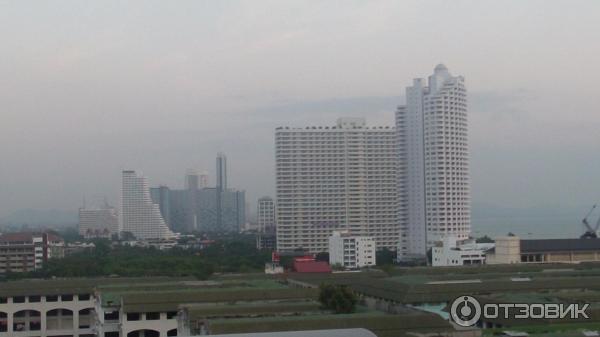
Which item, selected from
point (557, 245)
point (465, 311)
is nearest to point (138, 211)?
point (557, 245)

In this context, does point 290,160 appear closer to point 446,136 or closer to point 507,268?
point 446,136

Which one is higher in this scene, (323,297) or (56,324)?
(323,297)

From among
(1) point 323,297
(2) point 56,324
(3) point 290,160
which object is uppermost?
(3) point 290,160

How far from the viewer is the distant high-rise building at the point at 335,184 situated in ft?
155

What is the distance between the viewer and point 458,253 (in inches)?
1282

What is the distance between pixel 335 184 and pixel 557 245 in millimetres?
20955

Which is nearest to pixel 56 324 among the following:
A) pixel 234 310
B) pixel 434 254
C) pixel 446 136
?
pixel 234 310

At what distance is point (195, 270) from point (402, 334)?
19114 mm

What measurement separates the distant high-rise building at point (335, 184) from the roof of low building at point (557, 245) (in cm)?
1801

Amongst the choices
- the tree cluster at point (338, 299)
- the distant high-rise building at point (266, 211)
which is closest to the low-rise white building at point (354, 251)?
the tree cluster at point (338, 299)

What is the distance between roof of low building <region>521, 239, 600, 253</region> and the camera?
2831 cm

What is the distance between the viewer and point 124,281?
2178 cm

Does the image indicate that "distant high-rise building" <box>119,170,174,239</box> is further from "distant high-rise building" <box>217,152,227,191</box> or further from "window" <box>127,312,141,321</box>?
"window" <box>127,312,141,321</box>

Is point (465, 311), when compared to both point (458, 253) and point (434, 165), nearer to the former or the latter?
point (458, 253)
